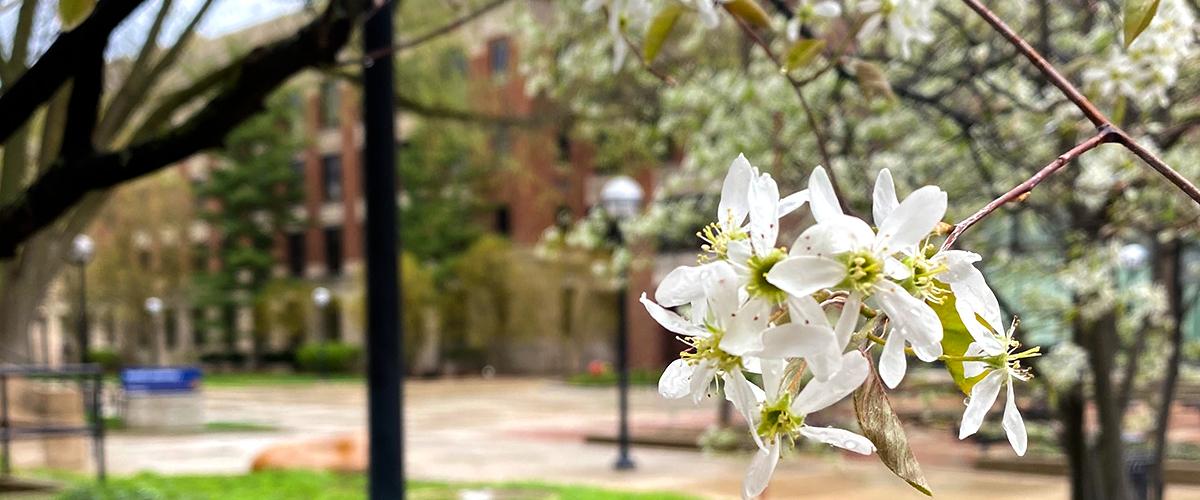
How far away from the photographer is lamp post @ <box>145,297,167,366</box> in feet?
140

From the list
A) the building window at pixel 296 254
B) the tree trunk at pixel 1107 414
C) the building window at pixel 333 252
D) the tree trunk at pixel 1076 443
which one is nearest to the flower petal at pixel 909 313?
the tree trunk at pixel 1107 414

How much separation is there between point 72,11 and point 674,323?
1.30 meters

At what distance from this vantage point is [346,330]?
42625mm

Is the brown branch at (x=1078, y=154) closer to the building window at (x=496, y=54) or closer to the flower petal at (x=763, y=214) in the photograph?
the flower petal at (x=763, y=214)

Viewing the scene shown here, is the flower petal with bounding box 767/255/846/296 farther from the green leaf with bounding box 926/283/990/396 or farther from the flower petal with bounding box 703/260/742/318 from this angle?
the green leaf with bounding box 926/283/990/396

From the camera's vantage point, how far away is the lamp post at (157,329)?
42625mm

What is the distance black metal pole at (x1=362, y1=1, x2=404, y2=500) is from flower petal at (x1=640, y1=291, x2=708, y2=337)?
3242 millimetres

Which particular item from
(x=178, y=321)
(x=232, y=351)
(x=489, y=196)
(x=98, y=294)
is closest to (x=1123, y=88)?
(x=489, y=196)

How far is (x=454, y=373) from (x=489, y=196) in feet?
19.3

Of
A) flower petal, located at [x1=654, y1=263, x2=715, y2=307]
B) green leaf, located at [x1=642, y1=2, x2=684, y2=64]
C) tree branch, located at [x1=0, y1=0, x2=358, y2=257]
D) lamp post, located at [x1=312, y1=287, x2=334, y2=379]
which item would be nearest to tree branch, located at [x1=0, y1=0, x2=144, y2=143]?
tree branch, located at [x1=0, y1=0, x2=358, y2=257]

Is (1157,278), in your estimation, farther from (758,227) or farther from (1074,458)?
(758,227)

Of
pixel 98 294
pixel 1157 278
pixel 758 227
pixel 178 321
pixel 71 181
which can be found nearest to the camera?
pixel 758 227

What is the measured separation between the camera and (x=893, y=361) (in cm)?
108

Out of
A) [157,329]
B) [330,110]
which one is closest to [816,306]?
[330,110]
